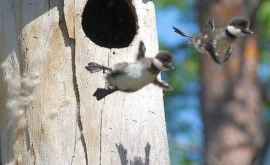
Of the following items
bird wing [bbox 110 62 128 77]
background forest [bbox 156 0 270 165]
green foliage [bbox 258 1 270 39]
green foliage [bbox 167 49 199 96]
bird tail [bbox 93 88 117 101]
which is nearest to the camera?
bird wing [bbox 110 62 128 77]

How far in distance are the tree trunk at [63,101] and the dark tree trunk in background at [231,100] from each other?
4.25 meters

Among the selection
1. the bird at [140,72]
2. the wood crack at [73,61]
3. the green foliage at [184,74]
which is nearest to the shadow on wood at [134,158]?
the wood crack at [73,61]

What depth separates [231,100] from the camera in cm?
→ 908

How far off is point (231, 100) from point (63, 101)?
489cm

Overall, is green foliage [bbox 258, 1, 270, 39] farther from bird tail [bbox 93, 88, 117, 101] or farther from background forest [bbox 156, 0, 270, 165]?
bird tail [bbox 93, 88, 117, 101]

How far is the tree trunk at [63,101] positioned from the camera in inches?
171

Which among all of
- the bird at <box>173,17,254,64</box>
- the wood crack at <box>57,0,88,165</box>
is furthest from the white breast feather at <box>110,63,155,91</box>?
the wood crack at <box>57,0,88,165</box>

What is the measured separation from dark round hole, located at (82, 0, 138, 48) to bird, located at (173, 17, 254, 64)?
775 mm

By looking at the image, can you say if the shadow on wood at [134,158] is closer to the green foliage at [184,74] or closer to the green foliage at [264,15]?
the green foliage at [264,15]

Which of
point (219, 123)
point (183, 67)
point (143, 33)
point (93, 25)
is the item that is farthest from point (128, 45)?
point (183, 67)

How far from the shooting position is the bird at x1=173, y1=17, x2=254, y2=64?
13.0 ft

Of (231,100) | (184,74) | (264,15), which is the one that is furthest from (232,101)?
(184,74)

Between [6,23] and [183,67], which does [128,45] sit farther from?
[183,67]

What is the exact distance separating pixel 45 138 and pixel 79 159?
8.0 inches
